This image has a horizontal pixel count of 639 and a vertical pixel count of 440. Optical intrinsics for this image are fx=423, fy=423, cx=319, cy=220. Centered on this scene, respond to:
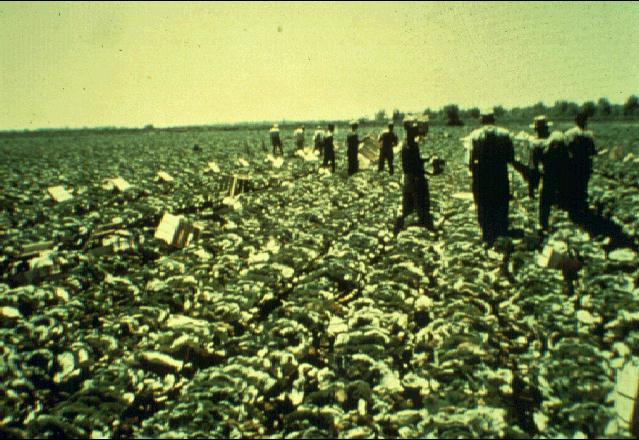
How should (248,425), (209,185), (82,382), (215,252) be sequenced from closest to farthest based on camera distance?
(248,425) < (82,382) < (215,252) < (209,185)

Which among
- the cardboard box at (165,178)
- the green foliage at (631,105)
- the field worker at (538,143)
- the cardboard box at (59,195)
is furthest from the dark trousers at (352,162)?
the green foliage at (631,105)

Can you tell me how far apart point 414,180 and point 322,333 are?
17.1ft

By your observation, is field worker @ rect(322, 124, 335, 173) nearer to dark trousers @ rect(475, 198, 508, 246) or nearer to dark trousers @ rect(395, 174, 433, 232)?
dark trousers @ rect(395, 174, 433, 232)

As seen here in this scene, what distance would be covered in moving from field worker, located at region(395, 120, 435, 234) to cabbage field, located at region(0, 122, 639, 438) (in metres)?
0.61

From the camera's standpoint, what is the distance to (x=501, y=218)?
777 cm

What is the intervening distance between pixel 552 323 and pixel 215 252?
5354 millimetres

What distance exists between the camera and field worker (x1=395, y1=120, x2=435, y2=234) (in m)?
8.77

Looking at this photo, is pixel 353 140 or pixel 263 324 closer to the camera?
pixel 263 324

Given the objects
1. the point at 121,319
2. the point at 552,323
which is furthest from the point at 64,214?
the point at 552,323

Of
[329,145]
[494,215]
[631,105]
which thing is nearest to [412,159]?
[494,215]

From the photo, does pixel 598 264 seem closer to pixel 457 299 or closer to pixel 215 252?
pixel 457 299

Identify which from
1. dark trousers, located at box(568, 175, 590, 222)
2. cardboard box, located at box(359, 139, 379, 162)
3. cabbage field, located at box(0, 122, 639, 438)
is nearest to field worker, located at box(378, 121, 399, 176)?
cardboard box, located at box(359, 139, 379, 162)

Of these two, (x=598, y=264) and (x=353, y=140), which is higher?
(x=353, y=140)

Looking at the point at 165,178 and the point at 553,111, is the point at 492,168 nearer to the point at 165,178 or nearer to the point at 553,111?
the point at 165,178
